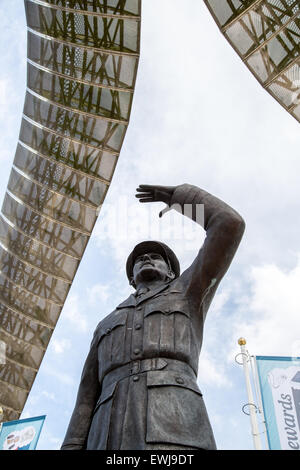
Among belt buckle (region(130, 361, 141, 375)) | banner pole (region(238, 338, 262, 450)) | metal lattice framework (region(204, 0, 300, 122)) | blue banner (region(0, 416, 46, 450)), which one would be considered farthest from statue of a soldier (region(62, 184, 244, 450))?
metal lattice framework (region(204, 0, 300, 122))

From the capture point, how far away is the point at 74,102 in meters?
20.6

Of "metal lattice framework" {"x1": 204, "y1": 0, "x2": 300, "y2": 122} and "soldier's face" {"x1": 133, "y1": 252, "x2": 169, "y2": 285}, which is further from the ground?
"metal lattice framework" {"x1": 204, "y1": 0, "x2": 300, "y2": 122}

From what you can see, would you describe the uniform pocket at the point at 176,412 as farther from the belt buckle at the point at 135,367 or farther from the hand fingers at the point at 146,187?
the hand fingers at the point at 146,187

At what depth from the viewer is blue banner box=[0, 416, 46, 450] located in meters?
13.6

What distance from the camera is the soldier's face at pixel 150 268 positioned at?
4.08 metres

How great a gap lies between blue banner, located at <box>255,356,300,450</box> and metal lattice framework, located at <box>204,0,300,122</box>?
9576 millimetres

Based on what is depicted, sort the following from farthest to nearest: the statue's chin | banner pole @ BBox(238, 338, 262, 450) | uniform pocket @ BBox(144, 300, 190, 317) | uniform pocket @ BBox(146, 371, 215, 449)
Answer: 1. banner pole @ BBox(238, 338, 262, 450)
2. the statue's chin
3. uniform pocket @ BBox(144, 300, 190, 317)
4. uniform pocket @ BBox(146, 371, 215, 449)

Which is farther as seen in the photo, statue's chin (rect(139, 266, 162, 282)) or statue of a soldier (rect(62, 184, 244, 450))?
statue's chin (rect(139, 266, 162, 282))

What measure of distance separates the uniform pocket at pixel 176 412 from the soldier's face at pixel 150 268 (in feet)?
3.56

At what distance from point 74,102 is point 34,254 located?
25.4 feet

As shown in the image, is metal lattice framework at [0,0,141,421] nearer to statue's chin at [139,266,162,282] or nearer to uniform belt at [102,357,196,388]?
statue's chin at [139,266,162,282]
